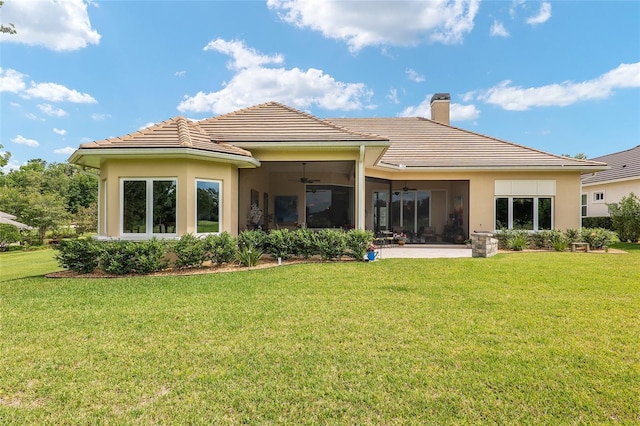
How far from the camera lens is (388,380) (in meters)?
3.40

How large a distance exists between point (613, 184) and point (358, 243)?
21828 millimetres

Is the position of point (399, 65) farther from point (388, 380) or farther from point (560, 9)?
point (388, 380)

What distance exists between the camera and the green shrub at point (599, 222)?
2052 centimetres

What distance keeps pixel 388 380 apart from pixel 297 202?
14.4 meters

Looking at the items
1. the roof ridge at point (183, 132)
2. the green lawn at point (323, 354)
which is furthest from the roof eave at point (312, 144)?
the green lawn at point (323, 354)

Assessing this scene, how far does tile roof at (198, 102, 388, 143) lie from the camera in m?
11.2

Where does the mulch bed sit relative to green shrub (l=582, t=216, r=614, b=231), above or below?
below

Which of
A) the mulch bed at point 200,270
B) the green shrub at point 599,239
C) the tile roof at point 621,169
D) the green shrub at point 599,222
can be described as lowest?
the mulch bed at point 200,270

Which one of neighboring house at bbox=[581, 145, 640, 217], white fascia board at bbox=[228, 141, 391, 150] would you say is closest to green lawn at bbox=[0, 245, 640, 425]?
white fascia board at bbox=[228, 141, 391, 150]

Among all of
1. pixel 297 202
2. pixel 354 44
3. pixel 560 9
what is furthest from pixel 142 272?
pixel 560 9

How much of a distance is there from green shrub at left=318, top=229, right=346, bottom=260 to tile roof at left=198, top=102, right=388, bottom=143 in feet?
10.3

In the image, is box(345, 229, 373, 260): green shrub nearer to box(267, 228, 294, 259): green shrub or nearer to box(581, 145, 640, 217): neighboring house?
box(267, 228, 294, 259): green shrub

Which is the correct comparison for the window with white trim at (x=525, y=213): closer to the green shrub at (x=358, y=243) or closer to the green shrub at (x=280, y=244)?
the green shrub at (x=358, y=243)

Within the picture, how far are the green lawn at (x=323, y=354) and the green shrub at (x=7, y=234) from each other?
25161 millimetres
